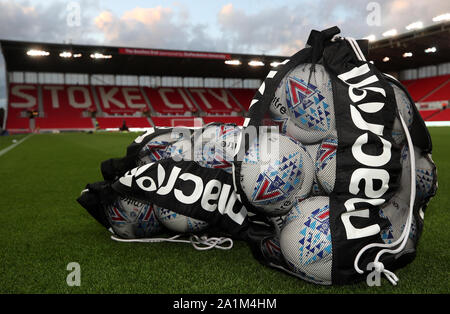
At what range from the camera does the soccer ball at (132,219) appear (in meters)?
2.16

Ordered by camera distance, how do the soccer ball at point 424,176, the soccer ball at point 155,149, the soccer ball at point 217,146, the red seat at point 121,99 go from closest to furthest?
the soccer ball at point 424,176
the soccer ball at point 217,146
the soccer ball at point 155,149
the red seat at point 121,99

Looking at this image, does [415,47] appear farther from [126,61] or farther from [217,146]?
[217,146]

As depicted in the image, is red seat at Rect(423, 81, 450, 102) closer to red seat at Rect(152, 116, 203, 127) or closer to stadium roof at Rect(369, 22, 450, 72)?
stadium roof at Rect(369, 22, 450, 72)

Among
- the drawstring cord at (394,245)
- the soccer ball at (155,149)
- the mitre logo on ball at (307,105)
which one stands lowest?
the drawstring cord at (394,245)

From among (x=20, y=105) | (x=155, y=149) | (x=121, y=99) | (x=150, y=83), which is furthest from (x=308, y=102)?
(x=150, y=83)

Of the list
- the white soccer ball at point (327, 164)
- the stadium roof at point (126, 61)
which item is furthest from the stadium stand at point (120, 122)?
the white soccer ball at point (327, 164)

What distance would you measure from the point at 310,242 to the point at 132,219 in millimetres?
1085

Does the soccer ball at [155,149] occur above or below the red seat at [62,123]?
below

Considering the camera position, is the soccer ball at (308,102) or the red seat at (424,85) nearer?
the soccer ball at (308,102)

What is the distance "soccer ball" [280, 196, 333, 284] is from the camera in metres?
1.52

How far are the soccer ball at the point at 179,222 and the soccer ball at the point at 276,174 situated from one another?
46 centimetres

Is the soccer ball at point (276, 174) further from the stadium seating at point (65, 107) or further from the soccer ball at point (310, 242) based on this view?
the stadium seating at point (65, 107)

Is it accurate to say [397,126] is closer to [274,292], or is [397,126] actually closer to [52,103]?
[274,292]

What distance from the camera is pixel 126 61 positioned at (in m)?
Result: 29.3
